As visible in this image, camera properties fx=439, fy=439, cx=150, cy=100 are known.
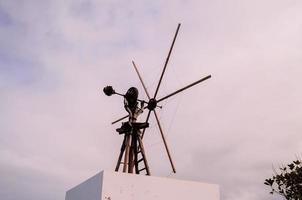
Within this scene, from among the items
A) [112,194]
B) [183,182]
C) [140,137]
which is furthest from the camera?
[140,137]

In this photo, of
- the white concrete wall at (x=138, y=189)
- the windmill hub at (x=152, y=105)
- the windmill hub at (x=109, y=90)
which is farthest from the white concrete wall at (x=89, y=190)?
the windmill hub at (x=152, y=105)

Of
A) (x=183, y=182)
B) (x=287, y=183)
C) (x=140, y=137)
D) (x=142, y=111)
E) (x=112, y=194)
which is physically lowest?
(x=112, y=194)

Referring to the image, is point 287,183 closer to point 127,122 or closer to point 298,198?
point 298,198

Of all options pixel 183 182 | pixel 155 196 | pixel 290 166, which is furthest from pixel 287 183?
pixel 155 196

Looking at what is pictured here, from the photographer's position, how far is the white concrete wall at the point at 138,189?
1361 centimetres

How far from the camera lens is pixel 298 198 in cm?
1822

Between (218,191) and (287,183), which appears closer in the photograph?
(218,191)

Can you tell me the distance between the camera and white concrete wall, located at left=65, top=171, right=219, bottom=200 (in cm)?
1361

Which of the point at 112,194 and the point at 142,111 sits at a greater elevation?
the point at 142,111

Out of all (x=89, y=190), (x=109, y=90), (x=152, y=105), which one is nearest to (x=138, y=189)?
(x=89, y=190)

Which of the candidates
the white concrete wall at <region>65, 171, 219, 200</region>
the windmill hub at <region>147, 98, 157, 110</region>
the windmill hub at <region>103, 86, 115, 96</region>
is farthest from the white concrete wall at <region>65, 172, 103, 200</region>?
the windmill hub at <region>147, 98, 157, 110</region>

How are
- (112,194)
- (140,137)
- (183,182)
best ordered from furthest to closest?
(140,137)
(183,182)
(112,194)

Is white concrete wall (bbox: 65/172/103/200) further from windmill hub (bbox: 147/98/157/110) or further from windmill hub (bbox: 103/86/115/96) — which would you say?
windmill hub (bbox: 147/98/157/110)

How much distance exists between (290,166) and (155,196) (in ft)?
24.1
